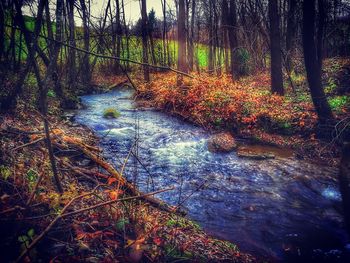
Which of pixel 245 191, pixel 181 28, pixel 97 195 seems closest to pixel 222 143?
pixel 245 191

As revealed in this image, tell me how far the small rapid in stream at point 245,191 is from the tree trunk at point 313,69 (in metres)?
2.11

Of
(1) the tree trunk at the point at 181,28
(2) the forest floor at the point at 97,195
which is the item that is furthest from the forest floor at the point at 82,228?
(1) the tree trunk at the point at 181,28

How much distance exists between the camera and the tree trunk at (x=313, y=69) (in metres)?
9.40

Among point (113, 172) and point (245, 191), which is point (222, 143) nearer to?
point (245, 191)

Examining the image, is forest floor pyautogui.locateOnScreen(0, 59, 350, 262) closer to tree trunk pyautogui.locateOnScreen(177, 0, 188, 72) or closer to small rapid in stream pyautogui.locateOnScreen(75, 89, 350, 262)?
small rapid in stream pyautogui.locateOnScreen(75, 89, 350, 262)

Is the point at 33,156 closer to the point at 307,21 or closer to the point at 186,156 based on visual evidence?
the point at 186,156

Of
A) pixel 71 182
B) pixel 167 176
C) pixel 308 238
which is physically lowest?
pixel 308 238

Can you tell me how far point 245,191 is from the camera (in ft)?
22.5

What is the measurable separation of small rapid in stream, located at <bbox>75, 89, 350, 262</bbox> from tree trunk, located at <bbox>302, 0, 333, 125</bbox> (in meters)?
2.11

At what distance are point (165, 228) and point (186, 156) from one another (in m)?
4.30

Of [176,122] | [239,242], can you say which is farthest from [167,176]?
[176,122]

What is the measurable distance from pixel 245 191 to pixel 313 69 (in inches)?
212

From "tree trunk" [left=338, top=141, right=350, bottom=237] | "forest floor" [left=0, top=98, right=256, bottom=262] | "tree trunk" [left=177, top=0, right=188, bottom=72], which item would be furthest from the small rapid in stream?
"tree trunk" [left=177, top=0, right=188, bottom=72]

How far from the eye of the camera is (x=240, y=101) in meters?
11.7
